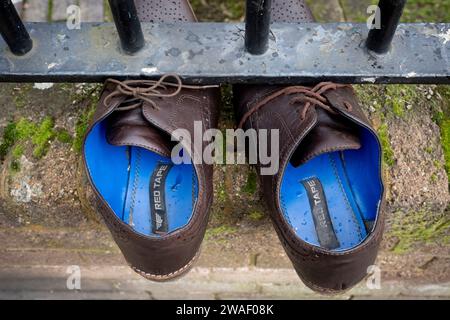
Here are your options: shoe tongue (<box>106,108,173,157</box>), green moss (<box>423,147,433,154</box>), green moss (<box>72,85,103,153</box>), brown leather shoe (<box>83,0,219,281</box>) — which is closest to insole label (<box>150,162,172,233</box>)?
brown leather shoe (<box>83,0,219,281</box>)

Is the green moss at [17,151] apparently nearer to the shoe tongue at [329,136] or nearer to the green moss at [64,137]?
the green moss at [64,137]

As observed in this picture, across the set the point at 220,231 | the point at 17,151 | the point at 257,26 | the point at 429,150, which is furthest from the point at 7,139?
the point at 429,150

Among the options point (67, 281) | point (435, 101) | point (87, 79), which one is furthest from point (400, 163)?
point (67, 281)

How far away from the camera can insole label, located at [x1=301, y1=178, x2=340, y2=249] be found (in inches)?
62.1

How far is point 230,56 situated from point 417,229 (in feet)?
2.54

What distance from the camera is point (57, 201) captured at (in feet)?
5.06

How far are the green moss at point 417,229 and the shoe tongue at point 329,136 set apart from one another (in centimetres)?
28

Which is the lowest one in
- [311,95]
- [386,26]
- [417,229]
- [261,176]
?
[417,229]

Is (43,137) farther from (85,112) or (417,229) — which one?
(417,229)

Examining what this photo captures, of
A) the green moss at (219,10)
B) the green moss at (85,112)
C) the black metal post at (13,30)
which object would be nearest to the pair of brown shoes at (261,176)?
the green moss at (85,112)

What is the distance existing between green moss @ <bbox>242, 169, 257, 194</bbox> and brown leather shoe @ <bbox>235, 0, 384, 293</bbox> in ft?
0.28

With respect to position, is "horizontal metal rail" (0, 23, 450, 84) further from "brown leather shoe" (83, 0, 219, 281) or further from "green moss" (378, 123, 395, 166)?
"green moss" (378, 123, 395, 166)

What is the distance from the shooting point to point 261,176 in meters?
1.47

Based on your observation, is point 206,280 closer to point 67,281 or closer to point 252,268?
point 252,268
